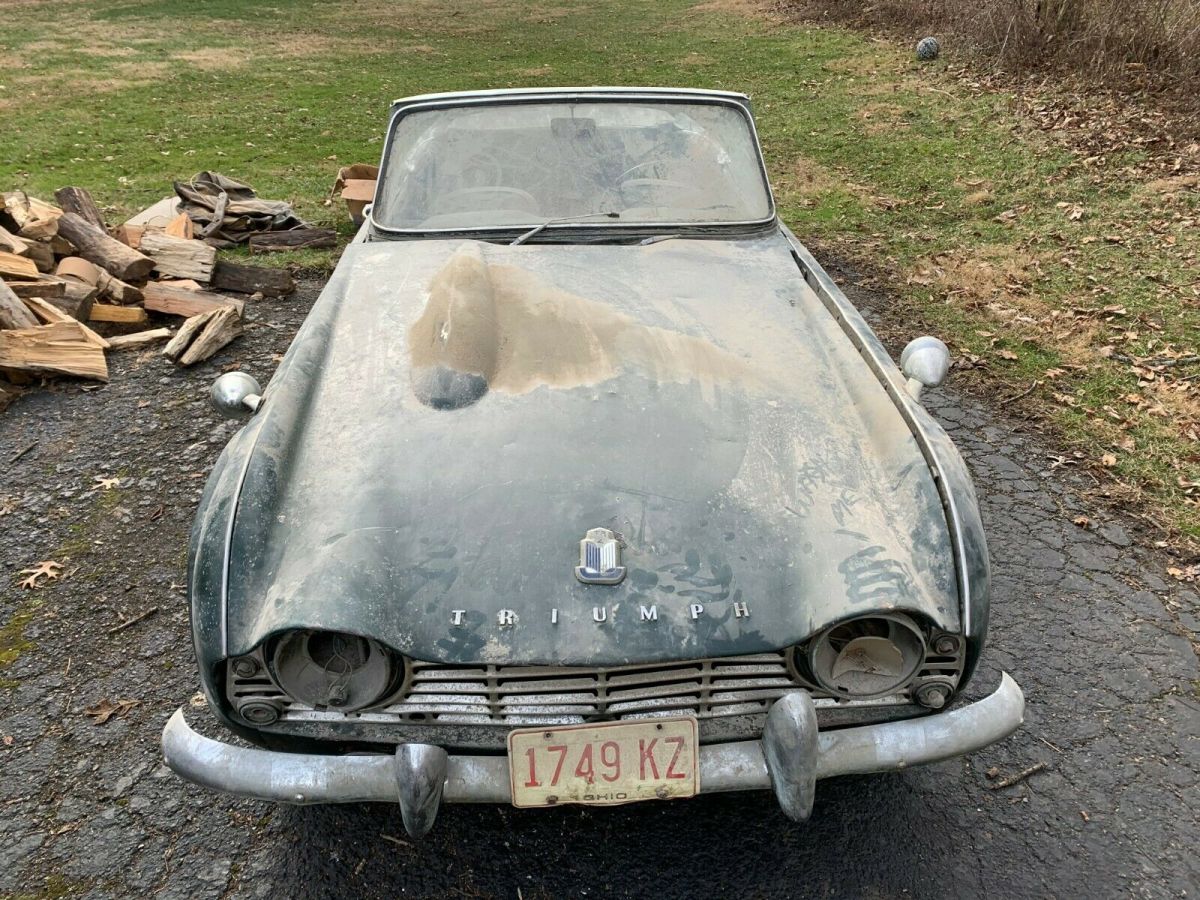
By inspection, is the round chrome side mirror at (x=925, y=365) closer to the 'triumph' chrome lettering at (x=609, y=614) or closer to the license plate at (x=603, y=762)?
the 'triumph' chrome lettering at (x=609, y=614)

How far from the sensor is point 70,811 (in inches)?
99.4

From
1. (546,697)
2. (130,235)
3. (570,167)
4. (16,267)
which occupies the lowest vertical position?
(130,235)

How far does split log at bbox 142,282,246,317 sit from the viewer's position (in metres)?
5.63

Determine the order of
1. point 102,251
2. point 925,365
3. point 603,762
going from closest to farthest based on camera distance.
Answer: point 603,762 < point 925,365 < point 102,251

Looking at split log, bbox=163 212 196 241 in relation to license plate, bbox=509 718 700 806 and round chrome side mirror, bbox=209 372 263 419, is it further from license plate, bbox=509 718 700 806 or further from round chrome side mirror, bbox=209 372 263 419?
license plate, bbox=509 718 700 806

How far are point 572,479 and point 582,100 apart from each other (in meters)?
2.24

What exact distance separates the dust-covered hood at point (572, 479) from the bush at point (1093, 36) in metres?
8.38

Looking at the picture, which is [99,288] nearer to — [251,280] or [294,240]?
[251,280]

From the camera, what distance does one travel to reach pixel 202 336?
5133mm

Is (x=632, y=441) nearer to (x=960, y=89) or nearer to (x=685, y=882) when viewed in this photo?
(x=685, y=882)

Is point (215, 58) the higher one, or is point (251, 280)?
point (251, 280)

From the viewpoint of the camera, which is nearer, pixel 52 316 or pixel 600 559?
pixel 600 559

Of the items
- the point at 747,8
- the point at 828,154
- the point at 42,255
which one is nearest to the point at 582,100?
the point at 42,255

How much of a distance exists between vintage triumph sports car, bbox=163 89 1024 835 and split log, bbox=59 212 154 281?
3.73m
